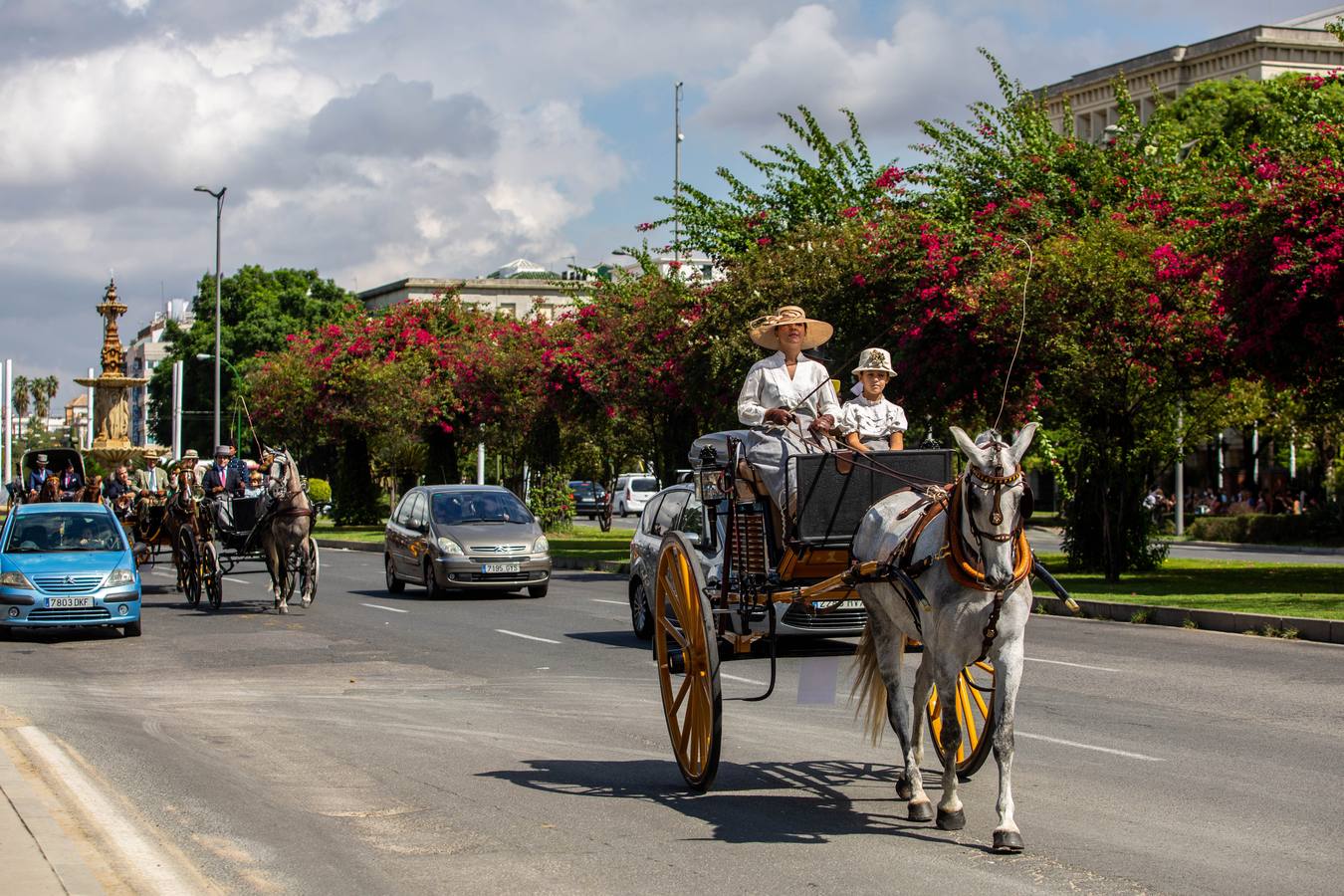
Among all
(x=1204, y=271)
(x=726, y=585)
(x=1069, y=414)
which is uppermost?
(x=1204, y=271)

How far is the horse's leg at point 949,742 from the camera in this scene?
7.34 metres

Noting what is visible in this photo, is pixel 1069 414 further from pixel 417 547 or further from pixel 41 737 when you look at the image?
pixel 41 737

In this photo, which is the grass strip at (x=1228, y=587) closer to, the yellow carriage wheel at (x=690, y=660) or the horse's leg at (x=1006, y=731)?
the yellow carriage wheel at (x=690, y=660)

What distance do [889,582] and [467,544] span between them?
55.5ft

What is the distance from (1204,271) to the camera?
24.5 m

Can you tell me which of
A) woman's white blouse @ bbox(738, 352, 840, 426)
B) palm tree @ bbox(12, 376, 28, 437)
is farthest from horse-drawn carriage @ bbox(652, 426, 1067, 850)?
palm tree @ bbox(12, 376, 28, 437)

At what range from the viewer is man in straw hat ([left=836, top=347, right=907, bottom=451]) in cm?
936

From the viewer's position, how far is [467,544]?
24391mm

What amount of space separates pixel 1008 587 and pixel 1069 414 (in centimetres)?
2219

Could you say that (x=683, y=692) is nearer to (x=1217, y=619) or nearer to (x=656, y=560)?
(x=656, y=560)

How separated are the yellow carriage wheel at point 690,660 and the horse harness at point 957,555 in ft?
3.36

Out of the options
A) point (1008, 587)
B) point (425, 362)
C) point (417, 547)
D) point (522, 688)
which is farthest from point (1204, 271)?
point (425, 362)

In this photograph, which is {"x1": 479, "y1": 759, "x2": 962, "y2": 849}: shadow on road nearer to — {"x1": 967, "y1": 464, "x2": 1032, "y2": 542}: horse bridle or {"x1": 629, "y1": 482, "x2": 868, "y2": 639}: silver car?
{"x1": 967, "y1": 464, "x2": 1032, "y2": 542}: horse bridle

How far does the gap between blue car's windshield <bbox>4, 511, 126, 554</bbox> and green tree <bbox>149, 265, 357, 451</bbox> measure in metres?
70.6
